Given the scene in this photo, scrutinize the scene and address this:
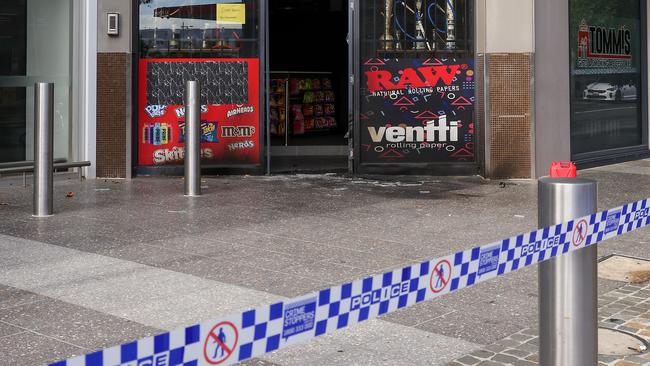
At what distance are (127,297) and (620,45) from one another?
11.3 meters

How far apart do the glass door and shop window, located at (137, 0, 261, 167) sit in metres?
1.00

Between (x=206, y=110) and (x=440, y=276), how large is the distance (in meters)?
9.38

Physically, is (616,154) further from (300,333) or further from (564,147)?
(300,333)

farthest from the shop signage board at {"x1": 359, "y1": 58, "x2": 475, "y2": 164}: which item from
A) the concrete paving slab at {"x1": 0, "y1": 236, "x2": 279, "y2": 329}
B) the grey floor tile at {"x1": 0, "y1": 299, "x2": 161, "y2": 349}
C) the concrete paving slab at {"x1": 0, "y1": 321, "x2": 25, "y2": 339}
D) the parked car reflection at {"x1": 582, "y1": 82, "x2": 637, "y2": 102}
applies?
the concrete paving slab at {"x1": 0, "y1": 321, "x2": 25, "y2": 339}

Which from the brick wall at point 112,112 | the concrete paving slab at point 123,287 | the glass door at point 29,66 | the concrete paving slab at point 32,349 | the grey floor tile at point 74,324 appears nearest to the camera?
the concrete paving slab at point 32,349

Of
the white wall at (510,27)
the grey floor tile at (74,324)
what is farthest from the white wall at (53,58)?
the grey floor tile at (74,324)

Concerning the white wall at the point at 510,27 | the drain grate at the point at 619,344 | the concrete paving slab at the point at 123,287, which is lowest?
the drain grate at the point at 619,344

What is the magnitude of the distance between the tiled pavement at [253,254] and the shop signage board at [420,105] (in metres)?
0.73

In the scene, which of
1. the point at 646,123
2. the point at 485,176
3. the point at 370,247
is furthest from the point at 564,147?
the point at 370,247

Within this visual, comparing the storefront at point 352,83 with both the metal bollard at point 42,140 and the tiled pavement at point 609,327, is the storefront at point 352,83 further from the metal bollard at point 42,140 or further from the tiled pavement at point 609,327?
the tiled pavement at point 609,327

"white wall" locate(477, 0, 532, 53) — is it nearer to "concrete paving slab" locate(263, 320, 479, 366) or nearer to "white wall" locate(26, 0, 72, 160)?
"white wall" locate(26, 0, 72, 160)

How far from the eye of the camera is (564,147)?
41.7 ft

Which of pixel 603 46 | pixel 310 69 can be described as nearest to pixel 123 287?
pixel 603 46

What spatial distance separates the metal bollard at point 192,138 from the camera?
10414mm
